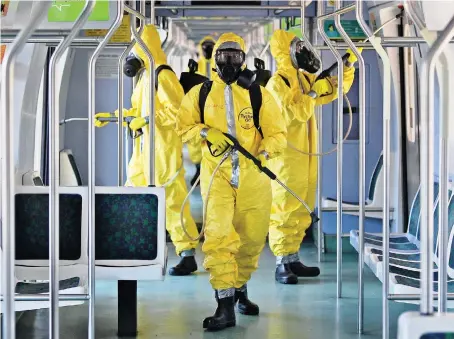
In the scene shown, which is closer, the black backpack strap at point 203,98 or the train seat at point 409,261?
the train seat at point 409,261

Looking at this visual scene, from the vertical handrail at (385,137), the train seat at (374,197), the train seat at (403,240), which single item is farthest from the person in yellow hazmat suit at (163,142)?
the vertical handrail at (385,137)

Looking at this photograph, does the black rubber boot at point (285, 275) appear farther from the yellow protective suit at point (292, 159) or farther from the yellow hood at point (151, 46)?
the yellow hood at point (151, 46)

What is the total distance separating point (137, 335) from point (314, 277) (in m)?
2.21

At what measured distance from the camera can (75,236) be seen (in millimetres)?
4891

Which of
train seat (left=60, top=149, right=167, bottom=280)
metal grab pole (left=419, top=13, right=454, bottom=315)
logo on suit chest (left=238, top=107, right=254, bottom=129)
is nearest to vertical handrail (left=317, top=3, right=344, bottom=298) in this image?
logo on suit chest (left=238, top=107, right=254, bottom=129)

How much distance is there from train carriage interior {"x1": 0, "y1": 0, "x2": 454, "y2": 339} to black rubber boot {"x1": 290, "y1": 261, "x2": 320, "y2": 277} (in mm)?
22

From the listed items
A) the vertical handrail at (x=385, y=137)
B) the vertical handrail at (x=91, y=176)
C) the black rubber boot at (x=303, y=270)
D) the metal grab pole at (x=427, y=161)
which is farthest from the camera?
the black rubber boot at (x=303, y=270)

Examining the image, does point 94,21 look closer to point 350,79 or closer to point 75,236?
point 75,236

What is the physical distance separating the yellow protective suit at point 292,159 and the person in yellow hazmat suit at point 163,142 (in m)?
0.72

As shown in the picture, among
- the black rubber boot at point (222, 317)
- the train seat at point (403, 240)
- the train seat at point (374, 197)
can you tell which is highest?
the train seat at point (374, 197)

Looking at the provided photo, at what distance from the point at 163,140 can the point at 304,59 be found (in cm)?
124

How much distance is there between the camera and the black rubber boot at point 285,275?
22.1 feet

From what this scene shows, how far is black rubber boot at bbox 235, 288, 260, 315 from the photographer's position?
5676 mm

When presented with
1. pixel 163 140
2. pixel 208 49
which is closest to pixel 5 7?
pixel 163 140
